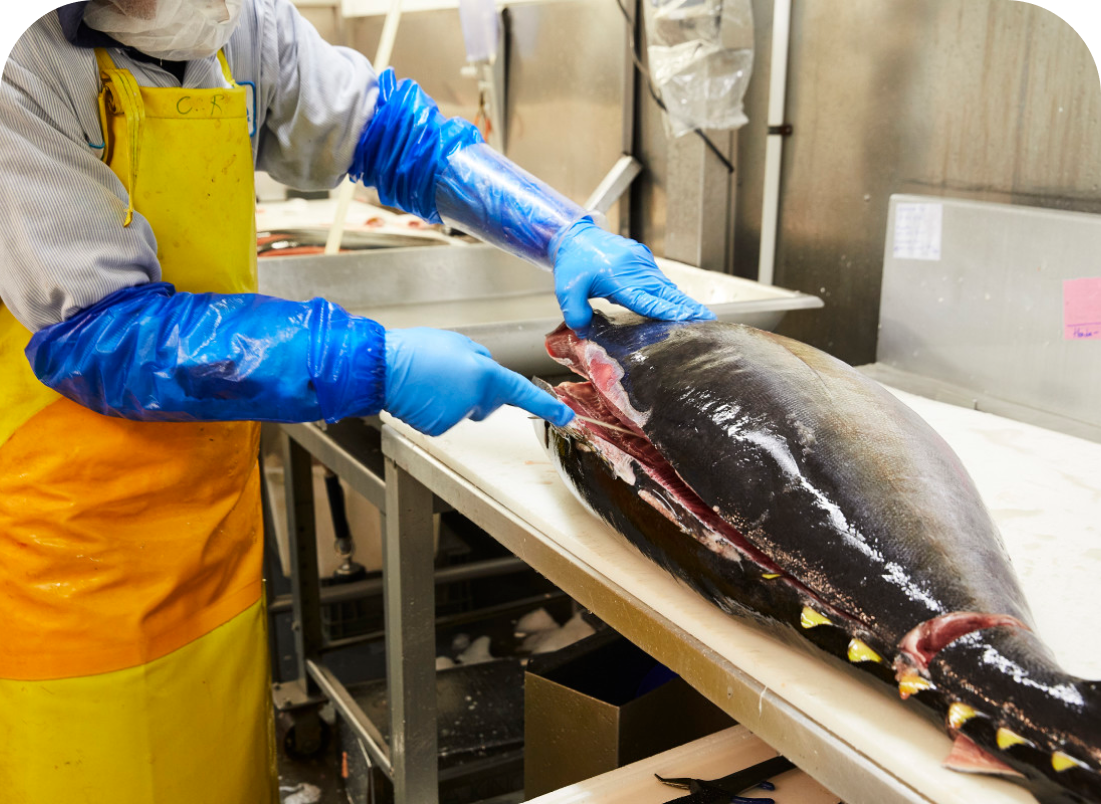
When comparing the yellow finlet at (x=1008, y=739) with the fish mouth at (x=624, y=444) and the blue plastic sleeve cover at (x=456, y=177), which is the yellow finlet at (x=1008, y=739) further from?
the blue plastic sleeve cover at (x=456, y=177)

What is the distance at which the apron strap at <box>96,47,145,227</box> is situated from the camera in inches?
53.1

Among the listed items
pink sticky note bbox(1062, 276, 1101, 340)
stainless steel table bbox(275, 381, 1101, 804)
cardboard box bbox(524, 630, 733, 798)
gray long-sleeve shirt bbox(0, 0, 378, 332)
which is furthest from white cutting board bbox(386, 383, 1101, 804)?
gray long-sleeve shirt bbox(0, 0, 378, 332)

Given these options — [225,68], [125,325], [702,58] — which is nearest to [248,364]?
[125,325]

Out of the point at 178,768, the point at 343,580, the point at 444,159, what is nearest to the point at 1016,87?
the point at 444,159

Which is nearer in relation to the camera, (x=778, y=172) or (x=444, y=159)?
(x=444, y=159)

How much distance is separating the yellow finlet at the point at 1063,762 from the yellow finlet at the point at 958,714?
71 mm

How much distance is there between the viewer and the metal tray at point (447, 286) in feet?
8.48

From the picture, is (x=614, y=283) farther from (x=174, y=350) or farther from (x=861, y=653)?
(x=861, y=653)

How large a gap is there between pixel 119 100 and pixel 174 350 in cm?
40

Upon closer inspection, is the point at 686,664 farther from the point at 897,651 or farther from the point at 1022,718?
the point at 1022,718

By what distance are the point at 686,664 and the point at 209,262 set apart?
944 mm

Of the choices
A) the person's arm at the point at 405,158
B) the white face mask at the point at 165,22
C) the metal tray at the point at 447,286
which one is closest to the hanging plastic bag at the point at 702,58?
the metal tray at the point at 447,286

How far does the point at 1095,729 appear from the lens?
76 centimetres

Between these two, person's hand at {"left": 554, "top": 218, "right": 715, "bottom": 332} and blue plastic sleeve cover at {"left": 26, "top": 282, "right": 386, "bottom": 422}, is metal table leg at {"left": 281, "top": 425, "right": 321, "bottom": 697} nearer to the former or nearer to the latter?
person's hand at {"left": 554, "top": 218, "right": 715, "bottom": 332}
